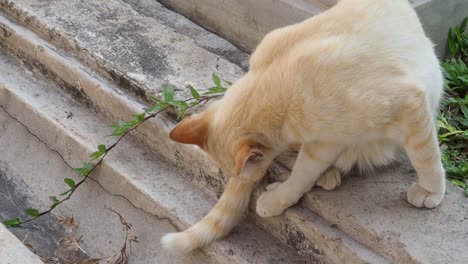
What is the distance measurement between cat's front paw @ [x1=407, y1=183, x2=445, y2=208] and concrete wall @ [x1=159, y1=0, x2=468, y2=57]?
37.9 inches

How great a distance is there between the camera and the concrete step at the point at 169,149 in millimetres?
2398

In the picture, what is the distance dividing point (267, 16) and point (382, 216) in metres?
1.32

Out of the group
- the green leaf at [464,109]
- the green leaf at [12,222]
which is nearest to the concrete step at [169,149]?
the green leaf at [12,222]

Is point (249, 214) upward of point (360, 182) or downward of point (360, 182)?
downward

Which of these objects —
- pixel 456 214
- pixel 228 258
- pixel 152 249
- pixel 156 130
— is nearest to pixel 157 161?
pixel 156 130

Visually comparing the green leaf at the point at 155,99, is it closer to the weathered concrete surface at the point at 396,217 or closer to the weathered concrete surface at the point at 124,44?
the weathered concrete surface at the point at 124,44

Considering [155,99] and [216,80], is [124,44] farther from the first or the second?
[216,80]

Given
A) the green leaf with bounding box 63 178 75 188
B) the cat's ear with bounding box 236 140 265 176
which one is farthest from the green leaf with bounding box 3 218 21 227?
the cat's ear with bounding box 236 140 265 176

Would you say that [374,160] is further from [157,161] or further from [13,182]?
[13,182]

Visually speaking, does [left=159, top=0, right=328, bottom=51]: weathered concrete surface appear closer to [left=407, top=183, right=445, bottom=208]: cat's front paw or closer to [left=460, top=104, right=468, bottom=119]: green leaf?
[left=460, top=104, right=468, bottom=119]: green leaf

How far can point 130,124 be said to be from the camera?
9.40 feet

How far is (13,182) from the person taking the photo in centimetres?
325

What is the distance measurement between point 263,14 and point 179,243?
1289 millimetres

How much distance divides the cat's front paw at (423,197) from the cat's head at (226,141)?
1.58 feet
